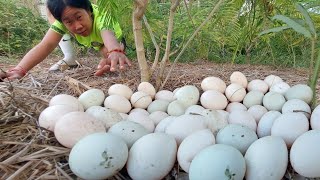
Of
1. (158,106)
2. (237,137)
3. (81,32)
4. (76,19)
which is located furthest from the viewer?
(81,32)

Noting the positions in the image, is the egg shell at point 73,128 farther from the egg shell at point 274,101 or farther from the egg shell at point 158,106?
the egg shell at point 274,101

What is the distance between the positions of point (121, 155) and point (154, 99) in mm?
577

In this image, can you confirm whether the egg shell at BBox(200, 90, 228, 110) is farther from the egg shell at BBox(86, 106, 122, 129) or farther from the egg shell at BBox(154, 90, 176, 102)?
the egg shell at BBox(86, 106, 122, 129)

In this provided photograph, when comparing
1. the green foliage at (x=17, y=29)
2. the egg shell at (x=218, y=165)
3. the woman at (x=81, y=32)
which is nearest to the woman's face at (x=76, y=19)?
the woman at (x=81, y=32)

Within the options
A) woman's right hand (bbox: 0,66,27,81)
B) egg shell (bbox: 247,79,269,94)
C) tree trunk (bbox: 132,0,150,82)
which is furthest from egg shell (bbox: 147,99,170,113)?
woman's right hand (bbox: 0,66,27,81)

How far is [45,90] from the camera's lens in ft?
4.63

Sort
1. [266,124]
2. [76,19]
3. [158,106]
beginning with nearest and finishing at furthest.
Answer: [266,124] < [158,106] < [76,19]

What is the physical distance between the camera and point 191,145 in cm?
79

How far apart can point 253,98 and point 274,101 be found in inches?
3.6

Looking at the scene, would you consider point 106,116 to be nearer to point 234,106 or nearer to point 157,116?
point 157,116


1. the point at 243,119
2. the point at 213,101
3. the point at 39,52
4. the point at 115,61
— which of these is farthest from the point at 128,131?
the point at 39,52

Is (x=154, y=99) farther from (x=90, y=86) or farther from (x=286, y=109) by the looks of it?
(x=286, y=109)

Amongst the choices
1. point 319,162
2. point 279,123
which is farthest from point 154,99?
point 319,162

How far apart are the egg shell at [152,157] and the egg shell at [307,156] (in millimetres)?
252
